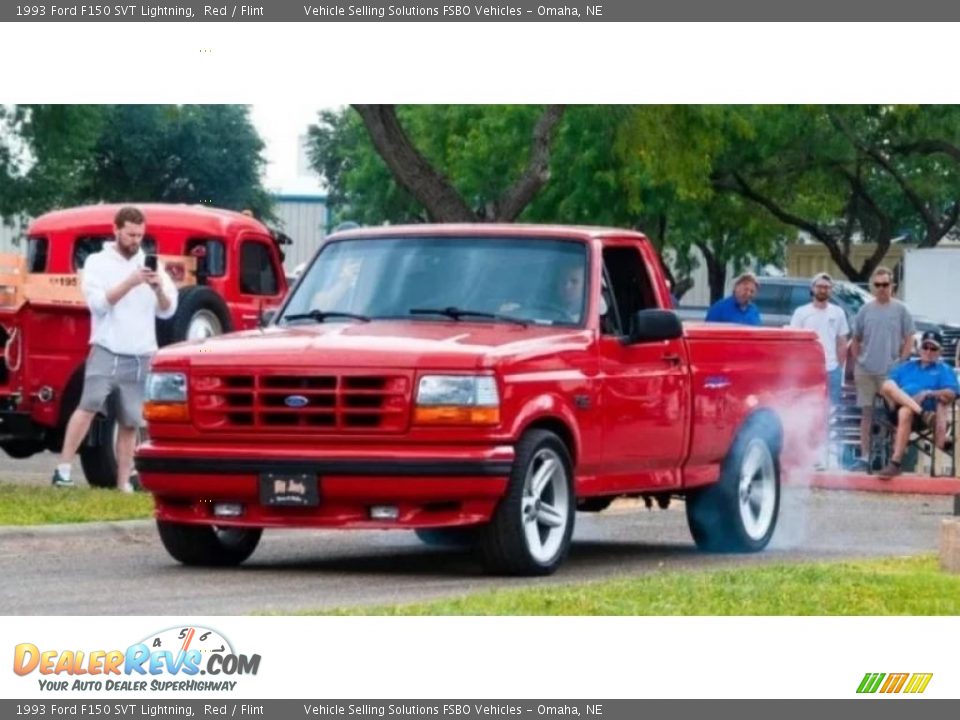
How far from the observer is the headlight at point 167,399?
12344mm

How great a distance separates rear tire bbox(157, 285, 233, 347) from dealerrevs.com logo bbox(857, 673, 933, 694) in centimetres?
1070

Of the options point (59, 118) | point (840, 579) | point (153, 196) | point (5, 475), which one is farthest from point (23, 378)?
point (153, 196)

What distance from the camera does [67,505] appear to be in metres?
15.5

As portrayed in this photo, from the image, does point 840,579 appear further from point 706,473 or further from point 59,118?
point 59,118

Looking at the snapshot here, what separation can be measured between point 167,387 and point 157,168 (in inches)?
1548

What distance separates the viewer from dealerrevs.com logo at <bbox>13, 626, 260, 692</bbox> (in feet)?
26.1

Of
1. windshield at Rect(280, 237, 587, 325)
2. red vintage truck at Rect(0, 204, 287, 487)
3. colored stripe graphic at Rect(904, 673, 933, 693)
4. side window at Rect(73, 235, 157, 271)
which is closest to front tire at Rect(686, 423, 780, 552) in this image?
windshield at Rect(280, 237, 587, 325)

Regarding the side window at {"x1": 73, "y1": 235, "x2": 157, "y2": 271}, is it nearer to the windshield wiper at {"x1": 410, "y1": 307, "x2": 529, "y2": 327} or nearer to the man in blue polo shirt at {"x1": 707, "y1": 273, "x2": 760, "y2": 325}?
the man in blue polo shirt at {"x1": 707, "y1": 273, "x2": 760, "y2": 325}

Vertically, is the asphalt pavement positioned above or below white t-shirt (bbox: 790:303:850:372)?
below

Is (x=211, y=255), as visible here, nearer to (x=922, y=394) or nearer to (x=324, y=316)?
(x=922, y=394)

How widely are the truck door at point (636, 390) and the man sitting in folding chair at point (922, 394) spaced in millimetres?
8225

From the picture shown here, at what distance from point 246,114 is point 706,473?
36159 millimetres

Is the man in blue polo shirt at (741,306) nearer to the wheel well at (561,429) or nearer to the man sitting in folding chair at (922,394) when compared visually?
the man sitting in folding chair at (922,394)

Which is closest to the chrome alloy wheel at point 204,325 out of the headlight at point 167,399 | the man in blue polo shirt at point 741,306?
the man in blue polo shirt at point 741,306
